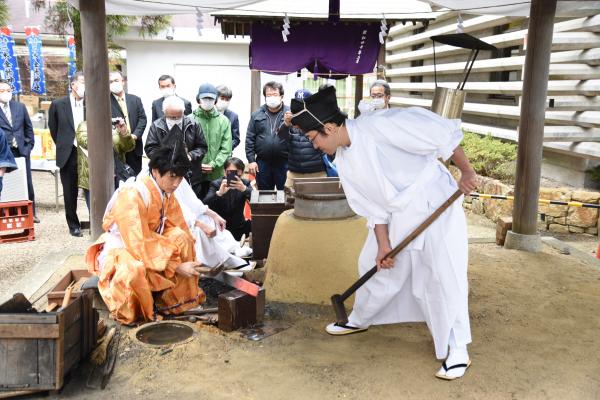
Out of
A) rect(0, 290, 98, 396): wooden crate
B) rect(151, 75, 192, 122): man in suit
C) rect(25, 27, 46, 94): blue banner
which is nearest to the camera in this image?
rect(0, 290, 98, 396): wooden crate

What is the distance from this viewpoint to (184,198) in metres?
4.77

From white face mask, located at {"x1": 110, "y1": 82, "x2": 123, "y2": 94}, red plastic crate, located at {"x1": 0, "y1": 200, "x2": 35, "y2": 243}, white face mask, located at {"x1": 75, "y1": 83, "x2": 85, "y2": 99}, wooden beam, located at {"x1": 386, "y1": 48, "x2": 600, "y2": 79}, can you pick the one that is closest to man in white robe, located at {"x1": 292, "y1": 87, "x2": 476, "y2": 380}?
white face mask, located at {"x1": 110, "y1": 82, "x2": 123, "y2": 94}

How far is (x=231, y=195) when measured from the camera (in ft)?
19.5

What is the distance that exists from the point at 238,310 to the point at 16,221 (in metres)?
4.68

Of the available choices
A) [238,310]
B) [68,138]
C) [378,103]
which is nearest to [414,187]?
[238,310]

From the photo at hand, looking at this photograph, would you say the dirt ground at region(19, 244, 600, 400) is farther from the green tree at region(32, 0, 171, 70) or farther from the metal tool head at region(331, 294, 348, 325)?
the green tree at region(32, 0, 171, 70)

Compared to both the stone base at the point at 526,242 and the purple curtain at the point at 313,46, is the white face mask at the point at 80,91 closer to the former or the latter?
the purple curtain at the point at 313,46

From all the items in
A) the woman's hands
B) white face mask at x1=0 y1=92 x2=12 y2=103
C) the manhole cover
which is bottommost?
the manhole cover

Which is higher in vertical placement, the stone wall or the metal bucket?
the metal bucket

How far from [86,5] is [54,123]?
2.50m

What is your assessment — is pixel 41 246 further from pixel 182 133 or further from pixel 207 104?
pixel 207 104

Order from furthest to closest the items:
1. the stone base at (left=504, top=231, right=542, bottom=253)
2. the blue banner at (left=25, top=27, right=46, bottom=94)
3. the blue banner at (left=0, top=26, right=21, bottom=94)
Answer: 1. the blue banner at (left=25, top=27, right=46, bottom=94)
2. the blue banner at (left=0, top=26, right=21, bottom=94)
3. the stone base at (left=504, top=231, right=542, bottom=253)

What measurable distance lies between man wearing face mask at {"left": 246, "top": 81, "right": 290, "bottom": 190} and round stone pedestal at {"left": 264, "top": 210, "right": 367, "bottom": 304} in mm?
2225

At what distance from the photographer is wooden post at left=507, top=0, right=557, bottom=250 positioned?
5781mm
